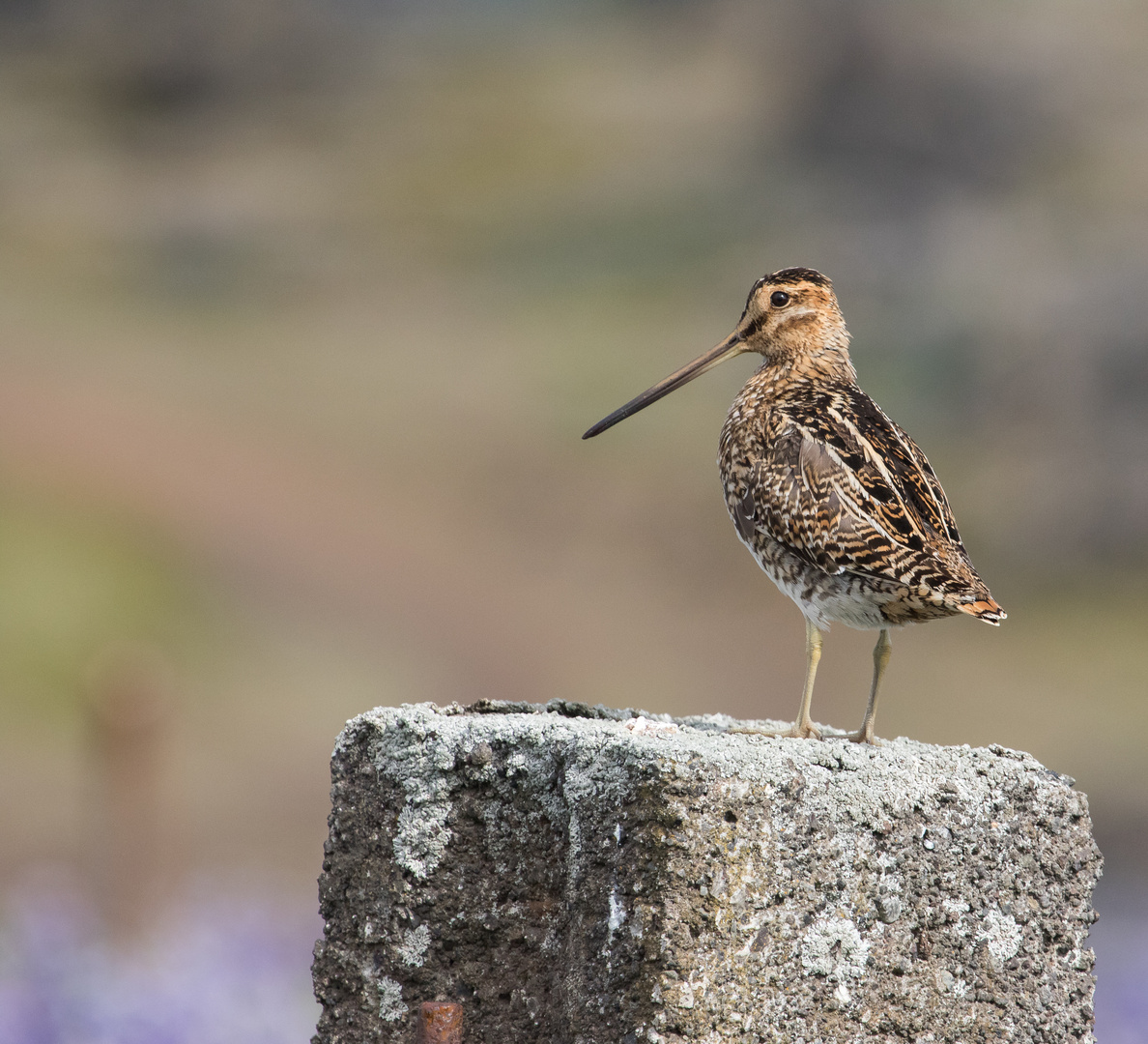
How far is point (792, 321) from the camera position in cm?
463

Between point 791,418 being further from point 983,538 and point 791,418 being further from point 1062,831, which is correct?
point 983,538

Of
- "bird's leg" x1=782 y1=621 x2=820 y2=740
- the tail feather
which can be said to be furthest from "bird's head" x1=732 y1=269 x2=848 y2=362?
the tail feather

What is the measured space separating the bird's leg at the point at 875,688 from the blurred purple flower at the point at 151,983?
3.60m

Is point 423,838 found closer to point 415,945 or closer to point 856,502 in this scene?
point 415,945

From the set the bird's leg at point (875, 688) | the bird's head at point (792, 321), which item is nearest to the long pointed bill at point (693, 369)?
the bird's head at point (792, 321)

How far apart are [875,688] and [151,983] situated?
4437 mm

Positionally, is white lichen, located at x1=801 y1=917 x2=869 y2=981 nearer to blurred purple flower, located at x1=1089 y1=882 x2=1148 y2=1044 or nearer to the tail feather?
the tail feather

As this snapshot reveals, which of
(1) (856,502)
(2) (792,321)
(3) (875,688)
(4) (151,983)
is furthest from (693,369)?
(4) (151,983)

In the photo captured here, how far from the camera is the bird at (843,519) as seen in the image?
367 centimetres

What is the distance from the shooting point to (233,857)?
1566cm

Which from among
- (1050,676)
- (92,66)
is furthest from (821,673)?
(92,66)

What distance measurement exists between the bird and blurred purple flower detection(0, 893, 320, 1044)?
355 cm

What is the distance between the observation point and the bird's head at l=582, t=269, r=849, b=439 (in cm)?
462

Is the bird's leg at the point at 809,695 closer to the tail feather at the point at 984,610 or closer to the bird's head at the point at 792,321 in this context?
the tail feather at the point at 984,610
